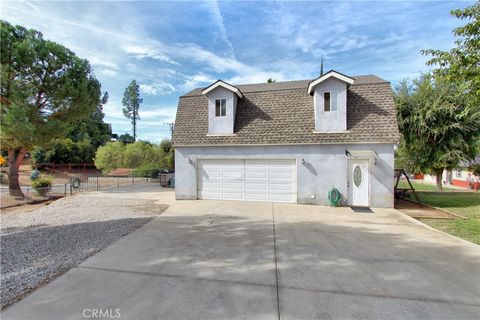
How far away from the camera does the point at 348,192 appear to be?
9320mm

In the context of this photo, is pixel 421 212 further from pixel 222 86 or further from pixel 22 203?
pixel 22 203

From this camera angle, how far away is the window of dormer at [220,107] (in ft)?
35.2

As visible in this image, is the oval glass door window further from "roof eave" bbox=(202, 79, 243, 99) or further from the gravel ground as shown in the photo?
the gravel ground

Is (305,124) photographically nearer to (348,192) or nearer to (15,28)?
(348,192)

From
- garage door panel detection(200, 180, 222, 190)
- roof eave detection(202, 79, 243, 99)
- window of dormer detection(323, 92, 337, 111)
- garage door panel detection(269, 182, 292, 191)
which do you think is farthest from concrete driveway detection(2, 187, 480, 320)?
roof eave detection(202, 79, 243, 99)

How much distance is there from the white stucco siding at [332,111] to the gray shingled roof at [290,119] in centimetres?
29

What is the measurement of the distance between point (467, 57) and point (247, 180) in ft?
27.1

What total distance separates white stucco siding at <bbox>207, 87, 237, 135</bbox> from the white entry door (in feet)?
18.8

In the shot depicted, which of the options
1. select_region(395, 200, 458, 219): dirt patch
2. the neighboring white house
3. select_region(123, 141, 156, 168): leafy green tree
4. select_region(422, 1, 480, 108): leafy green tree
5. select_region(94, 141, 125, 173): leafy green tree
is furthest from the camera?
select_region(123, 141, 156, 168): leafy green tree

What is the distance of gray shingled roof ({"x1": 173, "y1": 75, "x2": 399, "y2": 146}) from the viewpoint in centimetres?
920

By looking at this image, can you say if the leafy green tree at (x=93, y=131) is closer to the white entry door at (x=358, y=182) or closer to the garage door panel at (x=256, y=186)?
the garage door panel at (x=256, y=186)

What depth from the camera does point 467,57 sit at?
5.95 m

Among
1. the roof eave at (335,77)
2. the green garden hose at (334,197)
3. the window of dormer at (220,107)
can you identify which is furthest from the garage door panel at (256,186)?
the roof eave at (335,77)

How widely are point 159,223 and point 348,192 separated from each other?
765cm
